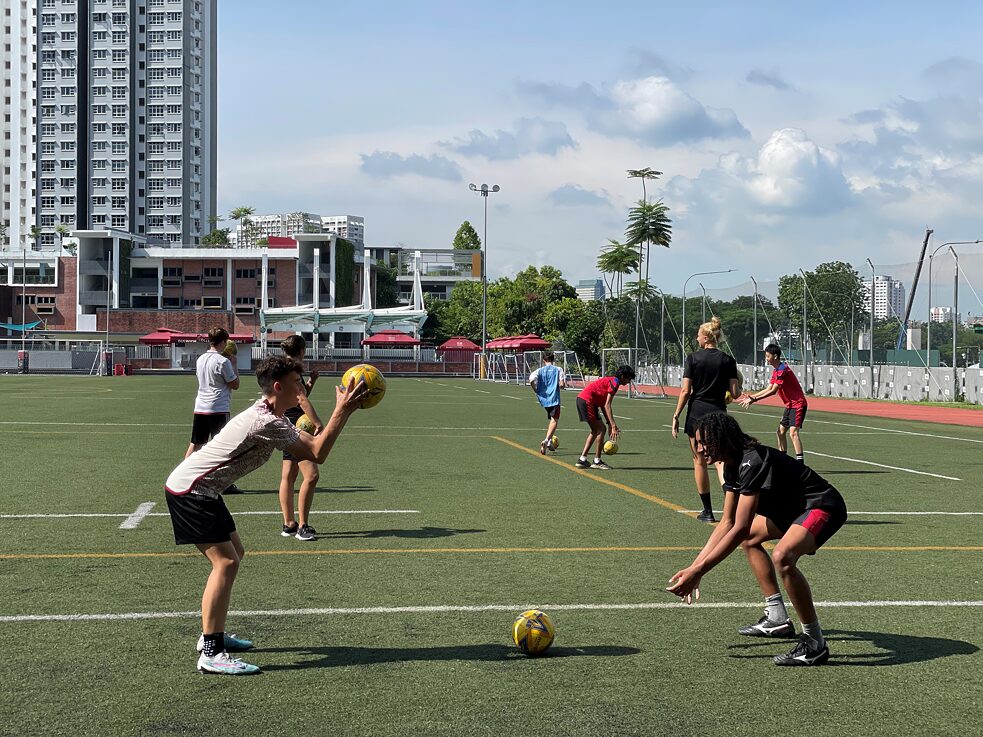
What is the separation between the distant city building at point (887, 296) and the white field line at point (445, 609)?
47.6 m

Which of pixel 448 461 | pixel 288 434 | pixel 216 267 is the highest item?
pixel 216 267

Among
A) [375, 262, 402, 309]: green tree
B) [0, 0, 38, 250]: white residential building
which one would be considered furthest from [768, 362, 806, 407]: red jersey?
[0, 0, 38, 250]: white residential building

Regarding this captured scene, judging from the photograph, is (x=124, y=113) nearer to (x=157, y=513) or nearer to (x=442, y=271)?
(x=442, y=271)

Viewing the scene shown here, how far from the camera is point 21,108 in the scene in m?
174

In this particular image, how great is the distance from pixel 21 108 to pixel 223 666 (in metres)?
187

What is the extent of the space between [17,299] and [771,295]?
9675 centimetres

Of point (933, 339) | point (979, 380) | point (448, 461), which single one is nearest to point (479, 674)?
point (448, 461)

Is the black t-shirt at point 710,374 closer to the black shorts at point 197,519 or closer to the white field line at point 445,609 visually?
the white field line at point 445,609

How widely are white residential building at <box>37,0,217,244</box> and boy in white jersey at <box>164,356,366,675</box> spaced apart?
542 ft

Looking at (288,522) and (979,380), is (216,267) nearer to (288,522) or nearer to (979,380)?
(979,380)

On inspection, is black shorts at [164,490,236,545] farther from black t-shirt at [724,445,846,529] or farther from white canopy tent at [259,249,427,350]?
white canopy tent at [259,249,427,350]

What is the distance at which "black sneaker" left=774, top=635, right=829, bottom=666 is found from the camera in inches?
244

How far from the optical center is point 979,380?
43656 millimetres

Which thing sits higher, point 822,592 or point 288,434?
point 288,434
